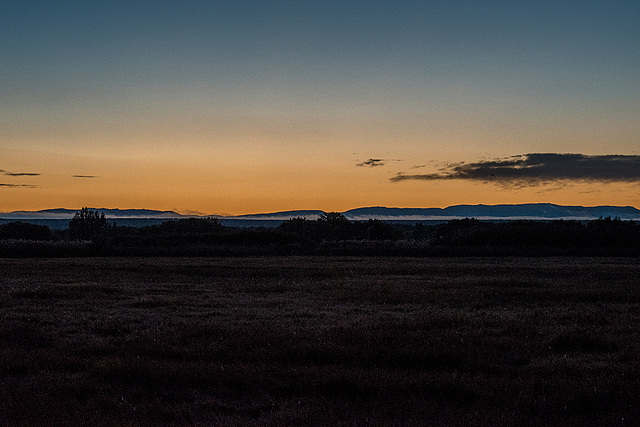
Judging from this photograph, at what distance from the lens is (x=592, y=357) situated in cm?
1103

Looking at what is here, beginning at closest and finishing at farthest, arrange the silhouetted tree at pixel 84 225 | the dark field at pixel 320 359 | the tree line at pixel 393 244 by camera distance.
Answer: the dark field at pixel 320 359
the tree line at pixel 393 244
the silhouetted tree at pixel 84 225

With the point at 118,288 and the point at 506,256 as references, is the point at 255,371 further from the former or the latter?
the point at 506,256

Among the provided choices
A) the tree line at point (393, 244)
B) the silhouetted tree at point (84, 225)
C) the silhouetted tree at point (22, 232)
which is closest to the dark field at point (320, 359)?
the tree line at point (393, 244)

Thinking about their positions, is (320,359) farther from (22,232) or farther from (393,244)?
(22,232)

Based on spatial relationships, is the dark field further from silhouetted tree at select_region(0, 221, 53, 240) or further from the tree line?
silhouetted tree at select_region(0, 221, 53, 240)

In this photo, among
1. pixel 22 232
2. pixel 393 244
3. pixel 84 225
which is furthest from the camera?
pixel 84 225

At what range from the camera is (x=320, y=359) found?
10.9 metres

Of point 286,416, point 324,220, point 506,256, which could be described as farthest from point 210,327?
point 324,220

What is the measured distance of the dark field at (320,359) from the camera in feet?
25.9

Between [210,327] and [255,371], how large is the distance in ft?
14.0

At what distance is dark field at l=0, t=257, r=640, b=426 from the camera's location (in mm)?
7898

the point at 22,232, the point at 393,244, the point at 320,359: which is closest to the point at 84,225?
the point at 22,232

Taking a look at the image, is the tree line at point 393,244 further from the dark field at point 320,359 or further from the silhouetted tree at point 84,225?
the silhouetted tree at point 84,225

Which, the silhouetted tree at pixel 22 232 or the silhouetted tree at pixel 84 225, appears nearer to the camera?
the silhouetted tree at pixel 22 232
